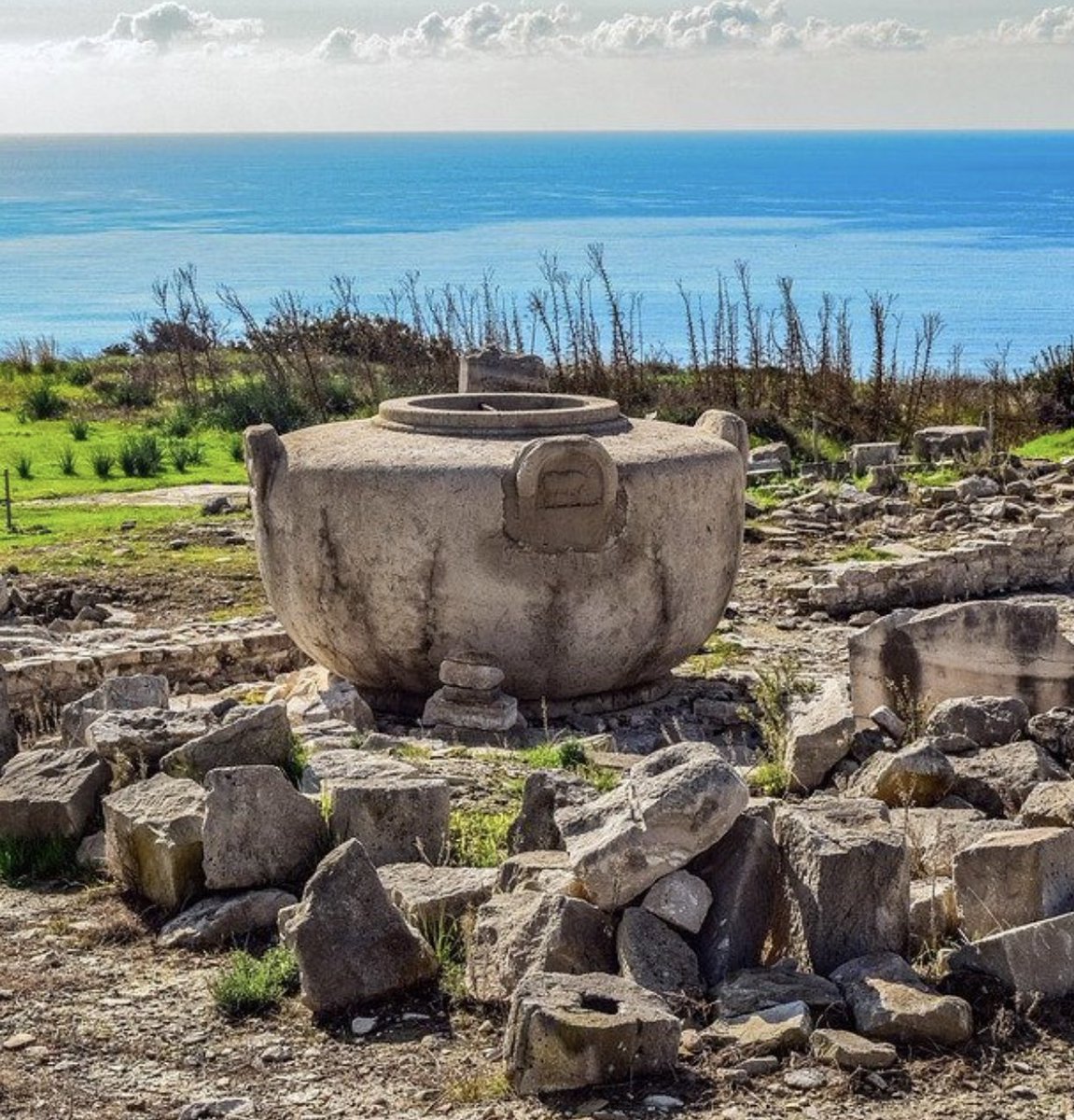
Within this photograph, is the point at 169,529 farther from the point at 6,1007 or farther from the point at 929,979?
the point at 929,979

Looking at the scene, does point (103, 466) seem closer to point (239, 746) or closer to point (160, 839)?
point (239, 746)

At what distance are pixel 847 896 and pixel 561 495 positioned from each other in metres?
4.51

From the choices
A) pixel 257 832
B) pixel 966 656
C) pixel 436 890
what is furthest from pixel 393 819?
pixel 966 656

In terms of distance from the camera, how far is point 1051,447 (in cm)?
2027

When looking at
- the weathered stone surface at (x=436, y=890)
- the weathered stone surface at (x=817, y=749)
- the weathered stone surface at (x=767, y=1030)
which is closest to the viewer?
the weathered stone surface at (x=767, y=1030)

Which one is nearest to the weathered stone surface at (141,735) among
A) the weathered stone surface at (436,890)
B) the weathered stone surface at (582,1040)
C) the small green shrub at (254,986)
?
the weathered stone surface at (436,890)

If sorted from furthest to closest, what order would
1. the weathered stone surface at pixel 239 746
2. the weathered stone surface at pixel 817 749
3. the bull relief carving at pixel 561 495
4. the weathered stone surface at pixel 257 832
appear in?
the bull relief carving at pixel 561 495, the weathered stone surface at pixel 817 749, the weathered stone surface at pixel 239 746, the weathered stone surface at pixel 257 832

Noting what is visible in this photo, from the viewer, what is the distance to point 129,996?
573 centimetres

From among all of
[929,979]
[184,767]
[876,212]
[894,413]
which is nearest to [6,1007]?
[184,767]

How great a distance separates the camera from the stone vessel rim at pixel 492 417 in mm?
10141

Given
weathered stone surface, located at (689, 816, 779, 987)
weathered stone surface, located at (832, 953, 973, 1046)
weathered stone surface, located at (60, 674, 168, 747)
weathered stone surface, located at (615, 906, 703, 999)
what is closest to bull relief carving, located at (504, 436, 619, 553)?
weathered stone surface, located at (60, 674, 168, 747)

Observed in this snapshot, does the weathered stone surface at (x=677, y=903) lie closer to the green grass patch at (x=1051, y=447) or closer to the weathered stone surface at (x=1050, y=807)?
the weathered stone surface at (x=1050, y=807)

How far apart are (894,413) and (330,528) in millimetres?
12985

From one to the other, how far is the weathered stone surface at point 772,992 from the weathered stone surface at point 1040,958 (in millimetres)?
483
